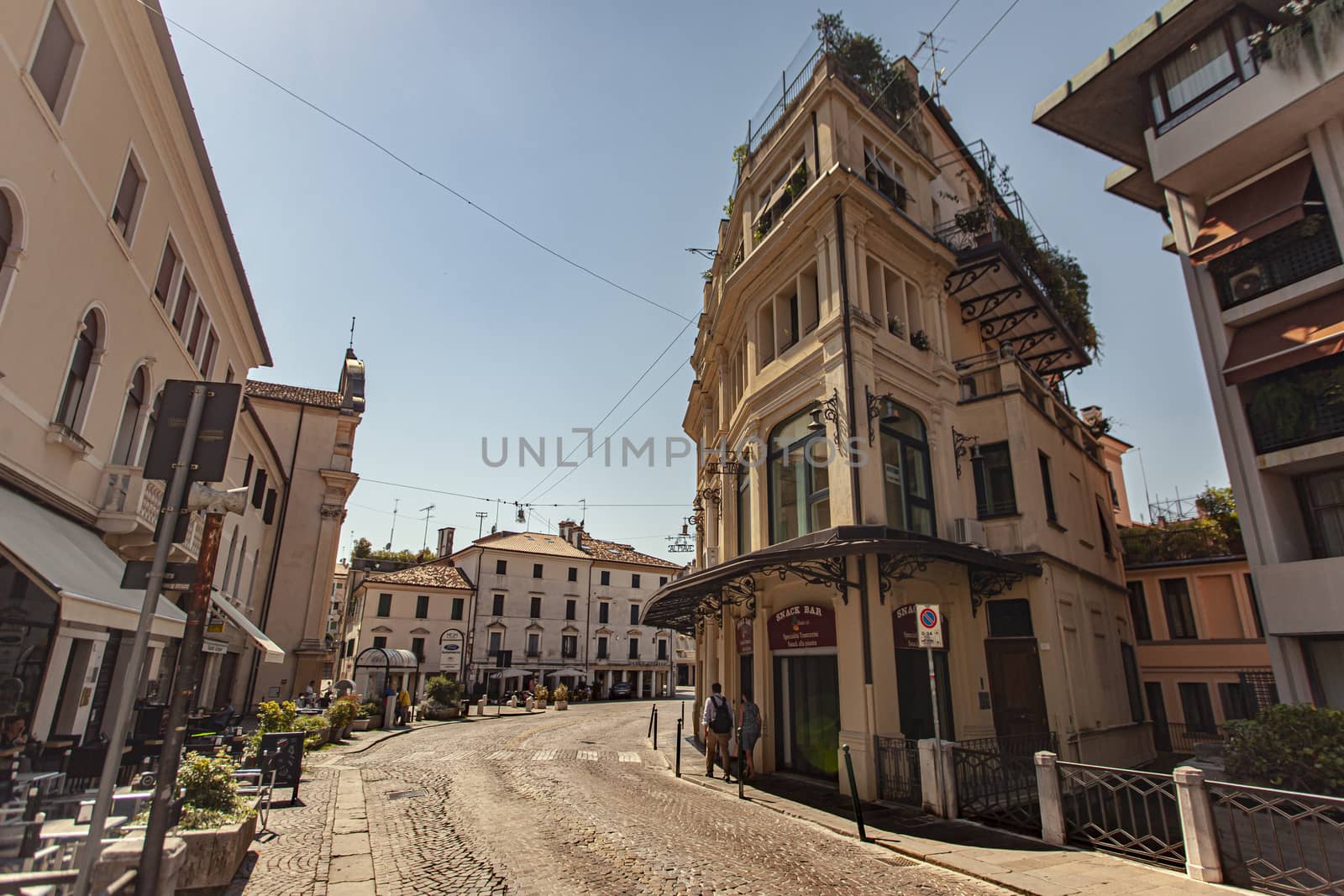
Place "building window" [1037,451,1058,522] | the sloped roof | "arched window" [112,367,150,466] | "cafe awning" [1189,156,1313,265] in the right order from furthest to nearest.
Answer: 1. the sloped roof
2. "building window" [1037,451,1058,522]
3. "cafe awning" [1189,156,1313,265]
4. "arched window" [112,367,150,466]

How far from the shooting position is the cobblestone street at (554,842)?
6.47 m

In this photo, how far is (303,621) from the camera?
28.1m

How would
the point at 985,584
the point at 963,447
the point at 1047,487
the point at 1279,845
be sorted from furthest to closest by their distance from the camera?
1. the point at 1047,487
2. the point at 963,447
3. the point at 985,584
4. the point at 1279,845

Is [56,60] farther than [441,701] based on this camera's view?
No

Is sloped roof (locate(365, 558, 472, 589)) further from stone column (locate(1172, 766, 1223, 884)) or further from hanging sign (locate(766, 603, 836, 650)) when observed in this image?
stone column (locate(1172, 766, 1223, 884))

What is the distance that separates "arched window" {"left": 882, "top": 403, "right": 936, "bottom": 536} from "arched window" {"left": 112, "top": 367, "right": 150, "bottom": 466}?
13394 mm

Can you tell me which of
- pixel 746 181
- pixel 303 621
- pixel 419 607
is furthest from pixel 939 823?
pixel 419 607

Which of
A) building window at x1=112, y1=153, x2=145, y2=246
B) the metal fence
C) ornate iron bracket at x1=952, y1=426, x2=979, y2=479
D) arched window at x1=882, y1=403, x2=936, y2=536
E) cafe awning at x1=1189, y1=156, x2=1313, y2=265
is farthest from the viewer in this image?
ornate iron bracket at x1=952, y1=426, x2=979, y2=479

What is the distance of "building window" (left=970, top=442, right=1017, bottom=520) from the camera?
14859 millimetres

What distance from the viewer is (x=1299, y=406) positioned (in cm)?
1116

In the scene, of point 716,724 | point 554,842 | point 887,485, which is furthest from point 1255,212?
point 554,842

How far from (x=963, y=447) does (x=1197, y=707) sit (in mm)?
14746

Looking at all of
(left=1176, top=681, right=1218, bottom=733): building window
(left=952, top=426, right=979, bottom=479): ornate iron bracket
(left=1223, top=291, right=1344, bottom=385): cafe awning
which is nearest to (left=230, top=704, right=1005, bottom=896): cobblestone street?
(left=952, top=426, right=979, bottom=479): ornate iron bracket

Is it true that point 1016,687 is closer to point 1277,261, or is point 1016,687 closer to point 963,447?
point 963,447
